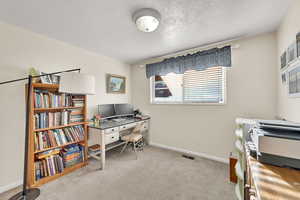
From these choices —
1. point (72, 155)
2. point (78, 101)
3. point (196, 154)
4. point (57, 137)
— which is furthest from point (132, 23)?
point (196, 154)

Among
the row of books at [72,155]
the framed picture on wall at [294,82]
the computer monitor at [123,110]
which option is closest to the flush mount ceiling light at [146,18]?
the framed picture on wall at [294,82]

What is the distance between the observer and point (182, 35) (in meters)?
2.05

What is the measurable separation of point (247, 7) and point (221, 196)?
7.63 ft

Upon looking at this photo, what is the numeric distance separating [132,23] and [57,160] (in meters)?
2.40

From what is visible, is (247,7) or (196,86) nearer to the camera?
(247,7)

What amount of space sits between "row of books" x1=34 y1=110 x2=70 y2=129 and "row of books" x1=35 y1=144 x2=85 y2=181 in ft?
1.40

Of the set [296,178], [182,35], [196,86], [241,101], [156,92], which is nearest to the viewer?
[296,178]

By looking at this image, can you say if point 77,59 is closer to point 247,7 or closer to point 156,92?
point 156,92

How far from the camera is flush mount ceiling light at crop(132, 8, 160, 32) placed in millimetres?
1440

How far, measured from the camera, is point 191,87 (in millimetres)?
2752

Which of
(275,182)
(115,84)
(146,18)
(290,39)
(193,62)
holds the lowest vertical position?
(275,182)

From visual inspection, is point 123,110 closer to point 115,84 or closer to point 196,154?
point 115,84

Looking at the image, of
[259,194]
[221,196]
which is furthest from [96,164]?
[259,194]

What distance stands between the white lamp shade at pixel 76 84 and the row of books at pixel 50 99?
0.64 ft
